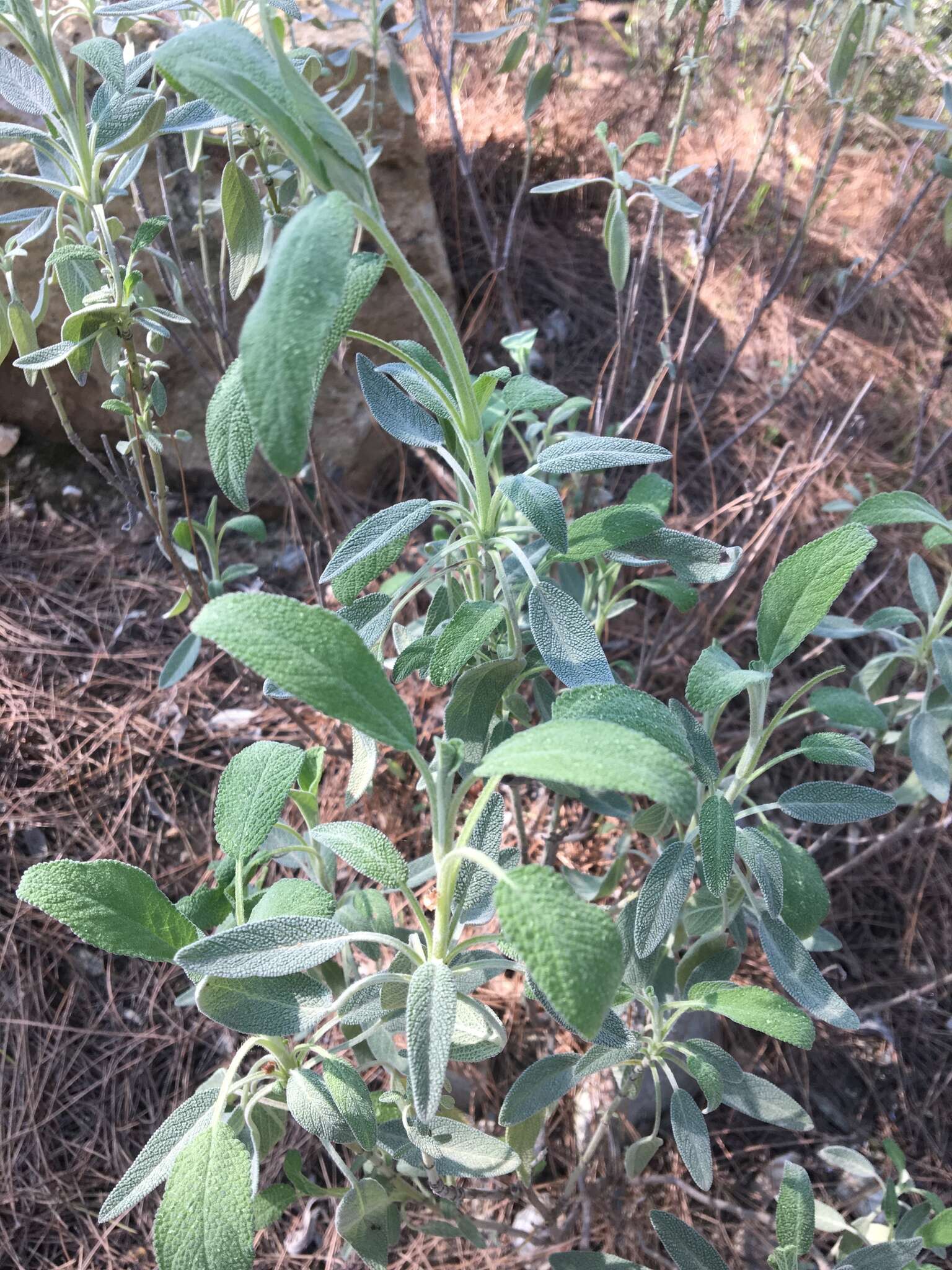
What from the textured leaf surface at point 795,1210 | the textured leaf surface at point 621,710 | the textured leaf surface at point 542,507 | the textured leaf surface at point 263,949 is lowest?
the textured leaf surface at point 795,1210

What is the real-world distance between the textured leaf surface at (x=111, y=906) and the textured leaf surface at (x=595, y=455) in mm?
594

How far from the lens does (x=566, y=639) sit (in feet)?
2.81

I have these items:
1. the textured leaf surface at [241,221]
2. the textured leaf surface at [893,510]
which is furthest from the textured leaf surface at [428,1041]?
the textured leaf surface at [241,221]

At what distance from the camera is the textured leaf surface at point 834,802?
0.95 meters

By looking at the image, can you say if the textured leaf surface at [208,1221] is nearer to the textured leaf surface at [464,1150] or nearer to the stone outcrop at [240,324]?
the textured leaf surface at [464,1150]

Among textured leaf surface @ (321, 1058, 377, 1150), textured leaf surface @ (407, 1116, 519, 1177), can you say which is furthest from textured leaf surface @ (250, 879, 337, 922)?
textured leaf surface @ (407, 1116, 519, 1177)

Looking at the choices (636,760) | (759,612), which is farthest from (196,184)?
(636,760)

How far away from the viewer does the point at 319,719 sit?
200cm

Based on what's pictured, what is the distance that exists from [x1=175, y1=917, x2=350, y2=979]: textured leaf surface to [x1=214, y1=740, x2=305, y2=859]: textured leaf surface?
124 millimetres

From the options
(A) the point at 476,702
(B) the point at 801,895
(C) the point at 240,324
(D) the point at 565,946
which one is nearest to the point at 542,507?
(A) the point at 476,702

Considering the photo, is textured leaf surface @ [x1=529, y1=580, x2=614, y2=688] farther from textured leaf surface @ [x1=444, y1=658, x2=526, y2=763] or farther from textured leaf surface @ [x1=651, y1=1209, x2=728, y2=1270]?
textured leaf surface @ [x1=651, y1=1209, x2=728, y2=1270]

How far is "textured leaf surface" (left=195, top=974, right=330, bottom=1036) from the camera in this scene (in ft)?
2.60

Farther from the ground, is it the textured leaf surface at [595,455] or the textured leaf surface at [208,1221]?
the textured leaf surface at [595,455]

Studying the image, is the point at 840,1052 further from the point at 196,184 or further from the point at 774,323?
the point at 196,184
